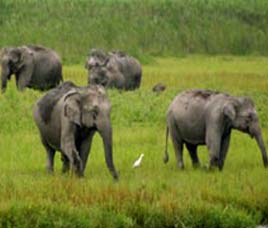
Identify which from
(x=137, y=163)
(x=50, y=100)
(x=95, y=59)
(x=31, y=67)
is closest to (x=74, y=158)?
(x=50, y=100)

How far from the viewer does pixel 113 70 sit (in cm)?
3131

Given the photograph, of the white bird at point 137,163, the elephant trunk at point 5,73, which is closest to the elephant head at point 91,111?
the white bird at point 137,163

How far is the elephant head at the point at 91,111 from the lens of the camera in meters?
16.5

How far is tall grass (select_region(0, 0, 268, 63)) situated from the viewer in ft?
147

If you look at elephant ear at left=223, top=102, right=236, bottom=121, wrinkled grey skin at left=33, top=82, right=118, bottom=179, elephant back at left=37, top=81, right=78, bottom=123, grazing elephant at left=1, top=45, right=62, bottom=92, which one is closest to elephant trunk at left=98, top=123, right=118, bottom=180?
wrinkled grey skin at left=33, top=82, right=118, bottom=179

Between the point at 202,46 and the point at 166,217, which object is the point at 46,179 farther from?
the point at 202,46

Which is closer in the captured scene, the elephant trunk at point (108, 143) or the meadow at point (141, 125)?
the meadow at point (141, 125)

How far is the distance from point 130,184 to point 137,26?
32187mm

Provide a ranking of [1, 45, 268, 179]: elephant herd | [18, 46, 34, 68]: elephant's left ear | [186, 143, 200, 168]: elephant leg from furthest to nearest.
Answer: [18, 46, 34, 68]: elephant's left ear → [186, 143, 200, 168]: elephant leg → [1, 45, 268, 179]: elephant herd

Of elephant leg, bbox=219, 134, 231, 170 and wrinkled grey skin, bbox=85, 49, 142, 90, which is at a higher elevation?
elephant leg, bbox=219, 134, 231, 170

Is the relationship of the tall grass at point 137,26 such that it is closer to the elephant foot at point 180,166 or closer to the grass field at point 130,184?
the grass field at point 130,184

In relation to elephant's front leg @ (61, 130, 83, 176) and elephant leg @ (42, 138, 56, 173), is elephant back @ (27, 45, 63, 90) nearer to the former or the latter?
elephant leg @ (42, 138, 56, 173)

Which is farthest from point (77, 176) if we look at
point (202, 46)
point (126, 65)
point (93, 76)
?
point (202, 46)

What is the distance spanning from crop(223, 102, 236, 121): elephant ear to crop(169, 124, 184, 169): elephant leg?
131 centimetres
